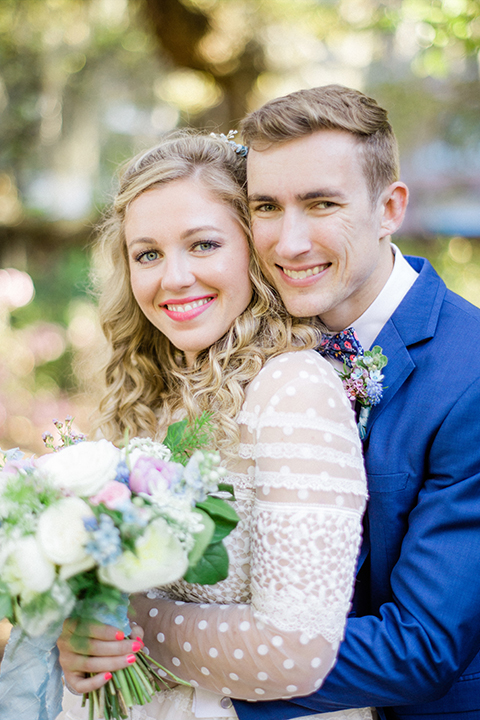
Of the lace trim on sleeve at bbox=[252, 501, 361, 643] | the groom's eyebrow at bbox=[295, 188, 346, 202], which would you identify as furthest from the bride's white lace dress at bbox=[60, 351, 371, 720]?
the groom's eyebrow at bbox=[295, 188, 346, 202]

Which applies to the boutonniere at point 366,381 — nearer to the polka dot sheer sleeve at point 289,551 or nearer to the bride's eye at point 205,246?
the polka dot sheer sleeve at point 289,551

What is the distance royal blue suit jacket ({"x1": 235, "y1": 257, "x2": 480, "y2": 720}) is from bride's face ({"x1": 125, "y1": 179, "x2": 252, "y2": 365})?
59cm

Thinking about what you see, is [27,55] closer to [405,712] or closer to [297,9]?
[297,9]

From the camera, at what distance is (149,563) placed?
1277 millimetres

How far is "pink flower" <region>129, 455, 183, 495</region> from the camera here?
138cm

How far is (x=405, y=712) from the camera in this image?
78.1 inches

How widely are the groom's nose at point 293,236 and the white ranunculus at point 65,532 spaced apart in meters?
1.07

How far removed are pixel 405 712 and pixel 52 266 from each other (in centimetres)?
863

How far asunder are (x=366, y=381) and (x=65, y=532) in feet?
3.52

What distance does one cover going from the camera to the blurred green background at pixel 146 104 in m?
5.93

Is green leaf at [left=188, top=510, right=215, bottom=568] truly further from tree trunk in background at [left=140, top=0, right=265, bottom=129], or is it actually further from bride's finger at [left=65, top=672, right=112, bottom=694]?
tree trunk in background at [left=140, top=0, right=265, bottom=129]

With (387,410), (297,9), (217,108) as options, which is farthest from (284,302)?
(297,9)

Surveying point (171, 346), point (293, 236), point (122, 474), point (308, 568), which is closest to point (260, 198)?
point (293, 236)

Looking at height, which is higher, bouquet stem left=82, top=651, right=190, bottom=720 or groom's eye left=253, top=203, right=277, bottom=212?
groom's eye left=253, top=203, right=277, bottom=212
